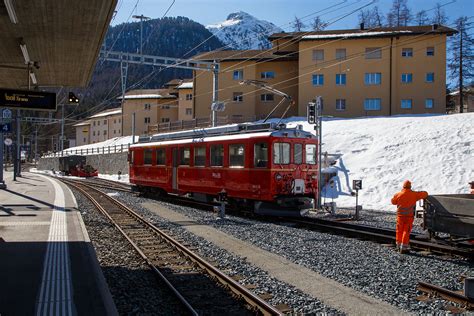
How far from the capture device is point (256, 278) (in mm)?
8109

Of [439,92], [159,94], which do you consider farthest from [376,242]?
[159,94]

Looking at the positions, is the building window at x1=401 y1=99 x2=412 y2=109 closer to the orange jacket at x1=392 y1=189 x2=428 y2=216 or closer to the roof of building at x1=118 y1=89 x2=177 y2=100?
the orange jacket at x1=392 y1=189 x2=428 y2=216

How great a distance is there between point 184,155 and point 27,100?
9.88m

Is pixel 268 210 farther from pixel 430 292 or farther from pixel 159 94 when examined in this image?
pixel 159 94

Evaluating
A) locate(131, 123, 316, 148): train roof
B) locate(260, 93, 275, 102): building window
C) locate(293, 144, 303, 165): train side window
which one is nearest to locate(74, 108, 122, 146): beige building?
locate(260, 93, 275, 102): building window

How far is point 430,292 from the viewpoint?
7.16m

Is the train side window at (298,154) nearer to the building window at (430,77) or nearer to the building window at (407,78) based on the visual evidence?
the building window at (407,78)

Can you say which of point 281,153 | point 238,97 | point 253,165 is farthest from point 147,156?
point 238,97

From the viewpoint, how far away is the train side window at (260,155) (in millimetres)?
15258

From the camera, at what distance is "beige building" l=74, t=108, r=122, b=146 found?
90938mm

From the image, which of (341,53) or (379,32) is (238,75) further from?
(379,32)

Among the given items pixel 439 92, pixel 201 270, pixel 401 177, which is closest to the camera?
pixel 201 270

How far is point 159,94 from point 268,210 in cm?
6449

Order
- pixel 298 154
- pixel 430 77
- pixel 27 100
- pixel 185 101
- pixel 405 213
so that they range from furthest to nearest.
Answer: pixel 185 101 < pixel 430 77 < pixel 298 154 < pixel 27 100 < pixel 405 213
